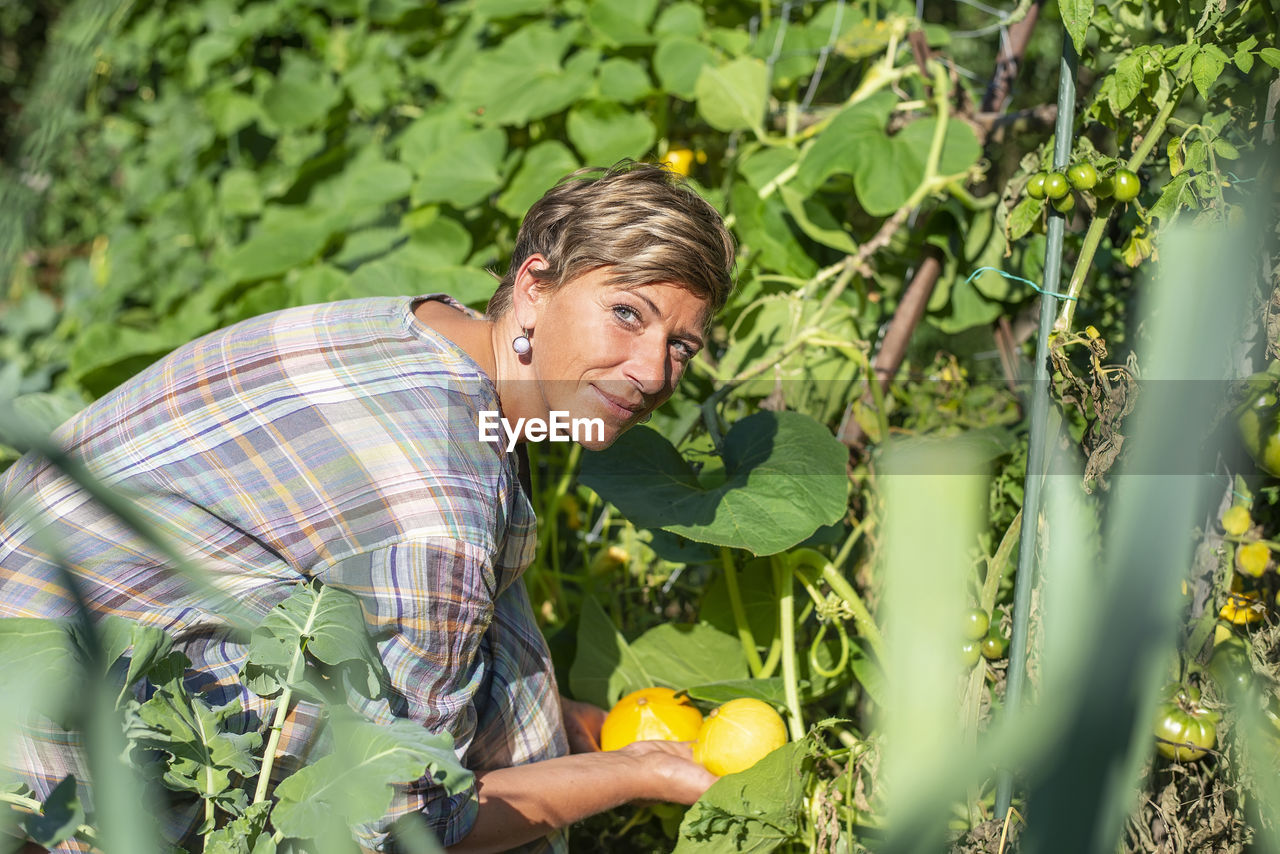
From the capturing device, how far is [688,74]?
1957 mm

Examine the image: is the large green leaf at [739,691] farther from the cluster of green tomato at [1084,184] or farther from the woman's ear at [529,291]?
the cluster of green tomato at [1084,184]

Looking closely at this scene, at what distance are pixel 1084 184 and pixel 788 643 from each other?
68 cm

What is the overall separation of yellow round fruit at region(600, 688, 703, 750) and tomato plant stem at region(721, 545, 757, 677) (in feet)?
0.42

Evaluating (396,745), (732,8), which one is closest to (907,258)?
(732,8)

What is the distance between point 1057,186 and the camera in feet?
3.59

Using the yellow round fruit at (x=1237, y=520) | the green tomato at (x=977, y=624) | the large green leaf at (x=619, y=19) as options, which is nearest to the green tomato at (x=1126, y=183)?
the yellow round fruit at (x=1237, y=520)

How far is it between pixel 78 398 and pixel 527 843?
5.04 feet

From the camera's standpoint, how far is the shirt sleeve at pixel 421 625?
986 mm

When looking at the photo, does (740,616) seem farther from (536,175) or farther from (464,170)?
(464,170)

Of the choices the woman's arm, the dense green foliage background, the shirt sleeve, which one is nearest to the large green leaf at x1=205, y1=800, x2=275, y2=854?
the shirt sleeve

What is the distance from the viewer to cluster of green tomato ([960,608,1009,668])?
111 cm

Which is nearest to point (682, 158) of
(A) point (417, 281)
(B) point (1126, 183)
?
(A) point (417, 281)

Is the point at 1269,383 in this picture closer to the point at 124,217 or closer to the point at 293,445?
the point at 293,445

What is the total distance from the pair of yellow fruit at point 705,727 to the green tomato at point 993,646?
11.6 inches
